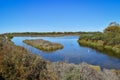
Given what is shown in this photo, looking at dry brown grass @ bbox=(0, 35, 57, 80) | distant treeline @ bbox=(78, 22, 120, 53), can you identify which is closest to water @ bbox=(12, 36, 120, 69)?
distant treeline @ bbox=(78, 22, 120, 53)

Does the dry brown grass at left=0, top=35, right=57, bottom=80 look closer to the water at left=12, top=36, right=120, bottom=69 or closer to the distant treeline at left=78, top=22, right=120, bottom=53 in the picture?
the water at left=12, top=36, right=120, bottom=69

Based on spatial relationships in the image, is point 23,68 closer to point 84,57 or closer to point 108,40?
point 84,57

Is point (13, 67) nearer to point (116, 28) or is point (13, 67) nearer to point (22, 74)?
point (22, 74)

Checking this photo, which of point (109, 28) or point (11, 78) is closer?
point (11, 78)

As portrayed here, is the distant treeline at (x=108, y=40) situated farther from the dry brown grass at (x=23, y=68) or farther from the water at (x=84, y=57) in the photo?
the dry brown grass at (x=23, y=68)

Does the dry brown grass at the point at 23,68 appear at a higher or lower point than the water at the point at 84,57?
higher

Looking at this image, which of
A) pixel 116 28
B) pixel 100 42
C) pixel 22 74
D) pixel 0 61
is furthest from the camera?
pixel 116 28

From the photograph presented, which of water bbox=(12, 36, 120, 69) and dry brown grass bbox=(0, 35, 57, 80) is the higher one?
dry brown grass bbox=(0, 35, 57, 80)

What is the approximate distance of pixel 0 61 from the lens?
8453 mm

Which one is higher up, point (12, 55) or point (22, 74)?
point (12, 55)

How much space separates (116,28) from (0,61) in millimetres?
76444

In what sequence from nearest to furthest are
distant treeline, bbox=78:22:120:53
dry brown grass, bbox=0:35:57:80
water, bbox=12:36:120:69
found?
dry brown grass, bbox=0:35:57:80
water, bbox=12:36:120:69
distant treeline, bbox=78:22:120:53

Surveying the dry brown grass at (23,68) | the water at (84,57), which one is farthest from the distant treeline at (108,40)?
the dry brown grass at (23,68)

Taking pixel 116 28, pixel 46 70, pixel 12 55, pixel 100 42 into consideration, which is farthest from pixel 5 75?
pixel 116 28
